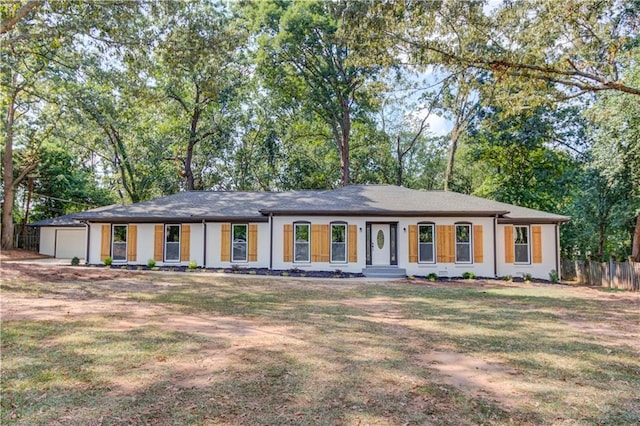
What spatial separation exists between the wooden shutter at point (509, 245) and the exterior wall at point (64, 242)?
2360cm

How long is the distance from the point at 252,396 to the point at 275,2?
80.5 ft

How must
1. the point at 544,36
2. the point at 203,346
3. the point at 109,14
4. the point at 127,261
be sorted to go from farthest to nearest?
the point at 127,261 → the point at 109,14 → the point at 544,36 → the point at 203,346

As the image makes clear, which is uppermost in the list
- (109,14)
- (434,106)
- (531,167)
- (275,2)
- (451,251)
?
(275,2)

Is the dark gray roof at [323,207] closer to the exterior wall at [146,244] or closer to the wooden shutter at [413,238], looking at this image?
the exterior wall at [146,244]

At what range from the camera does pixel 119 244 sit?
17141 mm

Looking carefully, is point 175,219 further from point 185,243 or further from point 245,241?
point 245,241

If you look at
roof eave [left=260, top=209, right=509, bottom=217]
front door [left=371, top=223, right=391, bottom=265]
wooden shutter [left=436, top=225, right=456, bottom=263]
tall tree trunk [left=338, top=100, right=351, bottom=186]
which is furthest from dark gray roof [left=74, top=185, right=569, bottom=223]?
tall tree trunk [left=338, top=100, right=351, bottom=186]

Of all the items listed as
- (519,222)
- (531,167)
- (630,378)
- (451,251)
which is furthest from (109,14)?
(531,167)

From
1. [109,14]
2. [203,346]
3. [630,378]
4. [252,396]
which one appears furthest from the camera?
[109,14]

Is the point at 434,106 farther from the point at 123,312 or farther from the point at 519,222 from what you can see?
the point at 123,312

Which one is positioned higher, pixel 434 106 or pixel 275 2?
pixel 275 2

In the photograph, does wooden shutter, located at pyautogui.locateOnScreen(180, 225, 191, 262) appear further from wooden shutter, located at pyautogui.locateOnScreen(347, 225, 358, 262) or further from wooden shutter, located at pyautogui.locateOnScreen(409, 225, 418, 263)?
wooden shutter, located at pyautogui.locateOnScreen(409, 225, 418, 263)

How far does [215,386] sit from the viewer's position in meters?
3.94

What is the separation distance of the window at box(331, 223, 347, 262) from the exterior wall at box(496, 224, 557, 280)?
6120 millimetres
